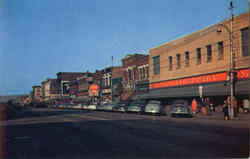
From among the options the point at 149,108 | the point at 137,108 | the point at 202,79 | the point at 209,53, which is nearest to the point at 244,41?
the point at 209,53

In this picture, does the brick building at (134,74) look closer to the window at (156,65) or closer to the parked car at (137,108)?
the window at (156,65)

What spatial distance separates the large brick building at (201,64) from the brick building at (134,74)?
2120 millimetres

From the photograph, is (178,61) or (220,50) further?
(178,61)

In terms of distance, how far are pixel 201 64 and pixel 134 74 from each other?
19.3 m

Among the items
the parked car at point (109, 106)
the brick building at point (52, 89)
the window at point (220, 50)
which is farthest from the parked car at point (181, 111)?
the brick building at point (52, 89)

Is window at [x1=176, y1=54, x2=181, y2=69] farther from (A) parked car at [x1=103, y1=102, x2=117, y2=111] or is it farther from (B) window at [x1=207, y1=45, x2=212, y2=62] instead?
(A) parked car at [x1=103, y1=102, x2=117, y2=111]

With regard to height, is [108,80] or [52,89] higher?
[108,80]

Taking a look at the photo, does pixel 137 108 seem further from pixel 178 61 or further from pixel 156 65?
pixel 156 65

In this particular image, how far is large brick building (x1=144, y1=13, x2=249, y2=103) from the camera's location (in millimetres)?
31094

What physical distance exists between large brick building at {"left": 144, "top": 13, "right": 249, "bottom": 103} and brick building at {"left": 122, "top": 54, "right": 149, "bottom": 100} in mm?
2120

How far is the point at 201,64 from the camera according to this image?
37.6 metres

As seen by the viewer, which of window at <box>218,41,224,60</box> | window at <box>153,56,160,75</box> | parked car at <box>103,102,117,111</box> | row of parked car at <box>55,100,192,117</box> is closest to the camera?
row of parked car at <box>55,100,192,117</box>

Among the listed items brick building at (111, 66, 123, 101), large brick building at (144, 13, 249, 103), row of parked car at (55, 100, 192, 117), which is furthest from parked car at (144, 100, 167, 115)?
brick building at (111, 66, 123, 101)

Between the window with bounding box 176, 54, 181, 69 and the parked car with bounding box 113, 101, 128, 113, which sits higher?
the window with bounding box 176, 54, 181, 69
